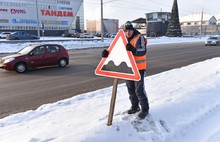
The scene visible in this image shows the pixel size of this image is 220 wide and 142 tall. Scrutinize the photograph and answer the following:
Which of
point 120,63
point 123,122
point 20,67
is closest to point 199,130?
point 123,122

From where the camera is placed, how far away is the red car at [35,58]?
11118 mm

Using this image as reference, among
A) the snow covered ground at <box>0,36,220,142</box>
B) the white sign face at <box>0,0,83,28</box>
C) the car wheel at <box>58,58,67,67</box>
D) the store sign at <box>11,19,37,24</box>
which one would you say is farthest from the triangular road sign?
the store sign at <box>11,19,37,24</box>

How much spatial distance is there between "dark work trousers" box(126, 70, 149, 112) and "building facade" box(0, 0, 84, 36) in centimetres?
6043

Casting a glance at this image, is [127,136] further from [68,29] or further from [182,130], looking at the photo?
[68,29]

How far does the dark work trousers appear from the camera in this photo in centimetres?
391

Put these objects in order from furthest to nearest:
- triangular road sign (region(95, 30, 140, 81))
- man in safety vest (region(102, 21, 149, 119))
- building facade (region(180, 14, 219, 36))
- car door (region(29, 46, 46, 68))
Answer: building facade (region(180, 14, 219, 36)) < car door (region(29, 46, 46, 68)) < man in safety vest (region(102, 21, 149, 119)) < triangular road sign (region(95, 30, 140, 81))

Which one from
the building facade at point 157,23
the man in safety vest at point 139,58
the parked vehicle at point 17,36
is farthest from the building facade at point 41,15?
the man in safety vest at point 139,58

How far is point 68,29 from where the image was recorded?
246 ft

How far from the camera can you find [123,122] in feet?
12.7

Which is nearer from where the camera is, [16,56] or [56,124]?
[56,124]

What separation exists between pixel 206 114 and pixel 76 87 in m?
4.67

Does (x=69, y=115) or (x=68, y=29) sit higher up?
(x=68, y=29)

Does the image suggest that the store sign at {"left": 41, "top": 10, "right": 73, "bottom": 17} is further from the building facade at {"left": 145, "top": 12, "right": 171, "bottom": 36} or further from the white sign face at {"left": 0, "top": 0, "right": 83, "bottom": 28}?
the building facade at {"left": 145, "top": 12, "right": 171, "bottom": 36}

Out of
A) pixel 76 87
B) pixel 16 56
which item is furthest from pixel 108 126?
pixel 16 56
